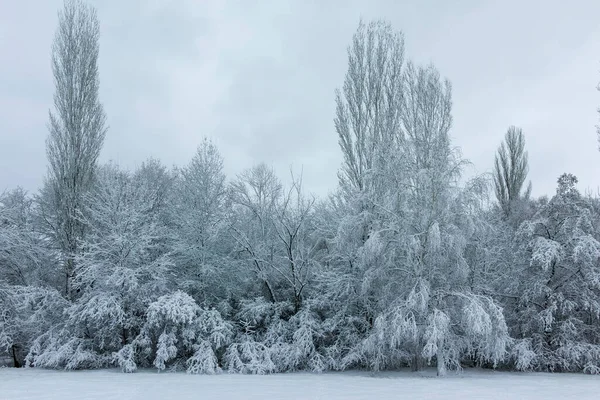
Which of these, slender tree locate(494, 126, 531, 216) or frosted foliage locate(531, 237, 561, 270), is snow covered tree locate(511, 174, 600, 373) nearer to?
frosted foliage locate(531, 237, 561, 270)

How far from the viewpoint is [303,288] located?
19.4 meters

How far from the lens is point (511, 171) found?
37.6 metres

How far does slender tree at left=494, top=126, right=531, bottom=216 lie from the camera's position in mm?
37281

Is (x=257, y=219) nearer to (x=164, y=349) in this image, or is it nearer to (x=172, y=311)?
(x=172, y=311)

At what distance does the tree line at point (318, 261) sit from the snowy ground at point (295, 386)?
83 cm

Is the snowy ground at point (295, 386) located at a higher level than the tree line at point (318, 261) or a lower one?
lower

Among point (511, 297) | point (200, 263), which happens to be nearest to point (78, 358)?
point (200, 263)

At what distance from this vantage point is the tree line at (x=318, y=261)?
15688 mm

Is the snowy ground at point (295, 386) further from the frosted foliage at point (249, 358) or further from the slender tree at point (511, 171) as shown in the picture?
the slender tree at point (511, 171)

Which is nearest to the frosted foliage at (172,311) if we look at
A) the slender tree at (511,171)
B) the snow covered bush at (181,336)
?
the snow covered bush at (181,336)

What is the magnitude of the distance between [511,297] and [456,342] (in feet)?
12.8

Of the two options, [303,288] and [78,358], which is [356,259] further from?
[78,358]

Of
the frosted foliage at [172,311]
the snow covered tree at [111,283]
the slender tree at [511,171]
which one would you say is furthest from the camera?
the slender tree at [511,171]

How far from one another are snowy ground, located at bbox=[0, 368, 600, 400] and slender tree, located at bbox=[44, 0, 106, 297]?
Answer: 6222mm
